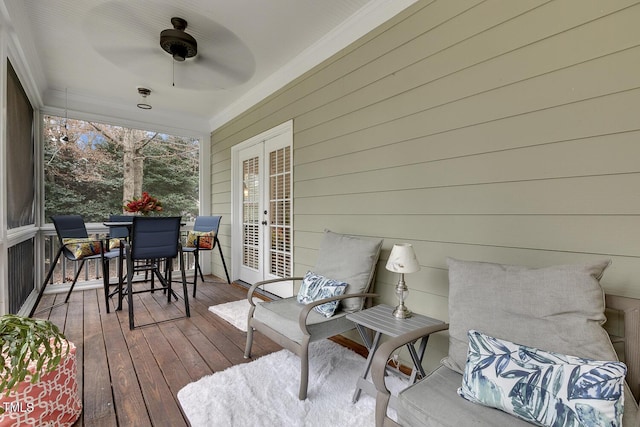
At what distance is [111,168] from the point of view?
4680mm

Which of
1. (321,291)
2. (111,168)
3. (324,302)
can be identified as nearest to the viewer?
(324,302)

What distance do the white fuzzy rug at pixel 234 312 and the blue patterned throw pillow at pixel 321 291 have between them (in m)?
0.96

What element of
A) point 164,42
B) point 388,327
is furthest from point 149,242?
point 388,327

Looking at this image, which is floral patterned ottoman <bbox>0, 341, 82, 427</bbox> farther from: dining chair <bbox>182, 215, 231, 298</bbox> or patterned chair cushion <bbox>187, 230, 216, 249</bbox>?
patterned chair cushion <bbox>187, 230, 216, 249</bbox>

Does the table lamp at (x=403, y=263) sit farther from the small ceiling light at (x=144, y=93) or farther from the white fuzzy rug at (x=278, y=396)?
the small ceiling light at (x=144, y=93)

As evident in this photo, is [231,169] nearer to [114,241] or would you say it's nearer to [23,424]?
[114,241]

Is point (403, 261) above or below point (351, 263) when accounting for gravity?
above

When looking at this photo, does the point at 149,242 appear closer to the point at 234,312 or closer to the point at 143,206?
the point at 143,206

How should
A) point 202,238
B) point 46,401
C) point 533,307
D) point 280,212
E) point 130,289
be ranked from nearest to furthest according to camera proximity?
point 533,307
point 46,401
point 130,289
point 280,212
point 202,238

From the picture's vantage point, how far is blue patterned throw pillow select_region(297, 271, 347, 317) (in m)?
2.09

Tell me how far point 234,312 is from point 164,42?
2745mm

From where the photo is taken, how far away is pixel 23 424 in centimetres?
140

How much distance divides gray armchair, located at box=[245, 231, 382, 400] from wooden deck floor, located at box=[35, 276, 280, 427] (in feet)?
1.34

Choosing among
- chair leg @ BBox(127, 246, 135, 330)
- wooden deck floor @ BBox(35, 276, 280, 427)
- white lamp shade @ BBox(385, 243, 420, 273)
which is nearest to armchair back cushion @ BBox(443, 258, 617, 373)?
white lamp shade @ BBox(385, 243, 420, 273)
